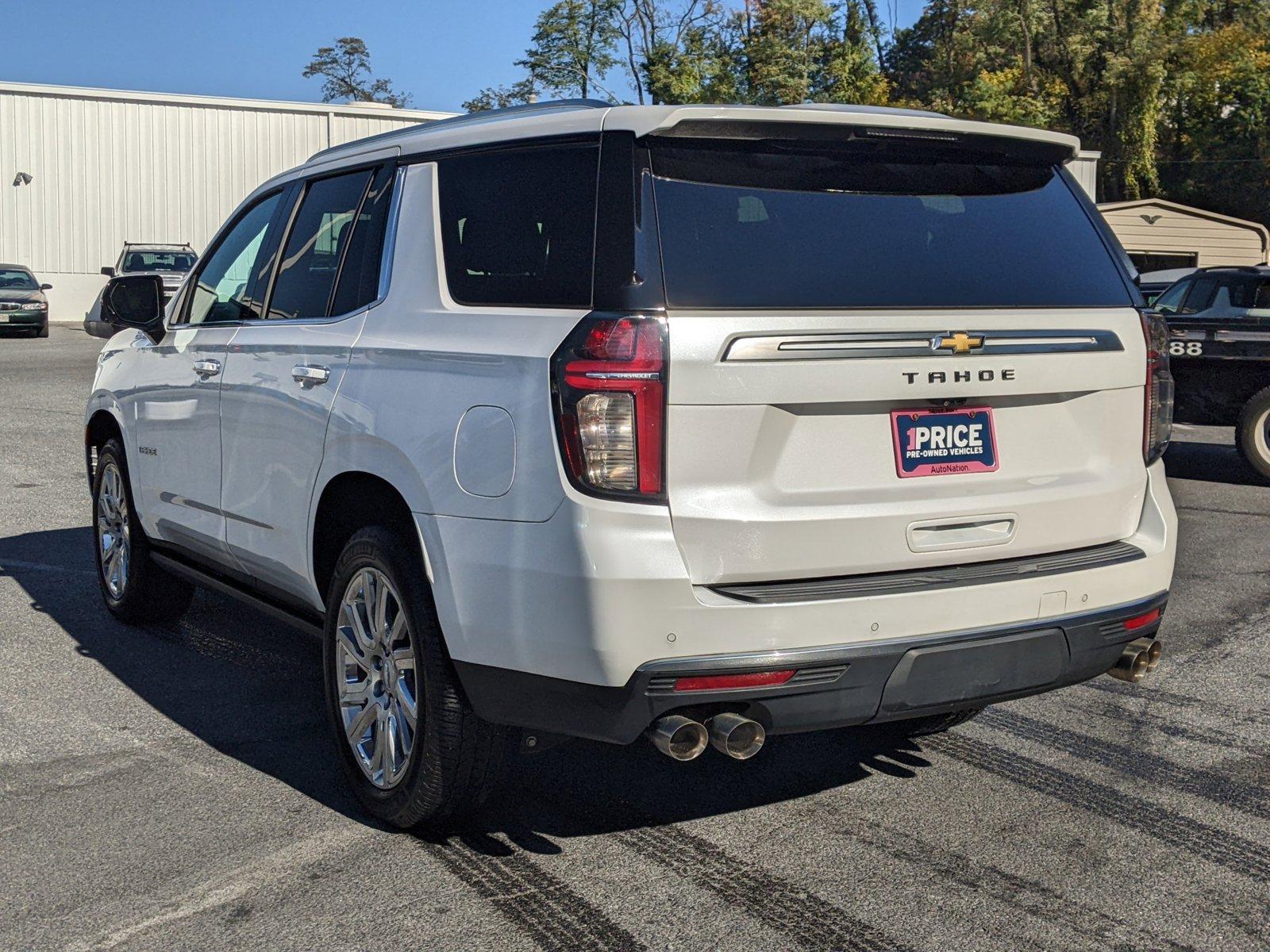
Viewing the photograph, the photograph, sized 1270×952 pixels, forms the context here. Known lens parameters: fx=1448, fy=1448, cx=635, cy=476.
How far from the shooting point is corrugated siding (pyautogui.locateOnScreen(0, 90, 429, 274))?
128 feet

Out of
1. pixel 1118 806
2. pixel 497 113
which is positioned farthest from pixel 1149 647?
pixel 497 113

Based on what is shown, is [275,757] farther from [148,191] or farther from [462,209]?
[148,191]

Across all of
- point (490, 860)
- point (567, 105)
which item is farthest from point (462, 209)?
Result: point (490, 860)

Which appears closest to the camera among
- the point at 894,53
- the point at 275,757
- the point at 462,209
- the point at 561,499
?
the point at 561,499

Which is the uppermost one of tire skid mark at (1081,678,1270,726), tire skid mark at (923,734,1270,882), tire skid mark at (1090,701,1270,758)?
tire skid mark at (1081,678,1270,726)

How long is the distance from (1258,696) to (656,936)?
3.20 metres

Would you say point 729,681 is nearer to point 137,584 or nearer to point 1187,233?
point 137,584

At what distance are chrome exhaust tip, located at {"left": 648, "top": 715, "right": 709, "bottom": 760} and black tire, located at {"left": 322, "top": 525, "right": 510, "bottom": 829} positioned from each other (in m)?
0.57

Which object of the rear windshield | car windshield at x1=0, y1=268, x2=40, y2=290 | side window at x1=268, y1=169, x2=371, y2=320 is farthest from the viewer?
car windshield at x1=0, y1=268, x2=40, y2=290

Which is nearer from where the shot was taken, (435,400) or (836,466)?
(836,466)

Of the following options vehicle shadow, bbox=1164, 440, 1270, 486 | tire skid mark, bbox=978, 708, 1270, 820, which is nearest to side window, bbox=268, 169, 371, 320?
tire skid mark, bbox=978, 708, 1270, 820

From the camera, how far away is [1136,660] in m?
4.03

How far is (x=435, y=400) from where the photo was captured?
149 inches

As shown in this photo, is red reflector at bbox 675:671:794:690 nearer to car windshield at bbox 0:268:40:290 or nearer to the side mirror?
the side mirror
